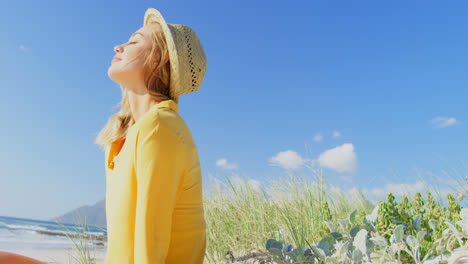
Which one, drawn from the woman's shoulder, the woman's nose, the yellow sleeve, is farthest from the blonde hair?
the yellow sleeve

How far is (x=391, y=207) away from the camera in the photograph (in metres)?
1.76

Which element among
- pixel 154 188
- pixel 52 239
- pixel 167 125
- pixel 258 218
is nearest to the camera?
pixel 154 188

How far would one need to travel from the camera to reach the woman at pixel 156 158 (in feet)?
4.14

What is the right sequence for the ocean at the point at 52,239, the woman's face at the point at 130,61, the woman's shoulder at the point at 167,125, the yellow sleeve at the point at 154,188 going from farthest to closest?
the ocean at the point at 52,239 → the woman's face at the point at 130,61 → the woman's shoulder at the point at 167,125 → the yellow sleeve at the point at 154,188

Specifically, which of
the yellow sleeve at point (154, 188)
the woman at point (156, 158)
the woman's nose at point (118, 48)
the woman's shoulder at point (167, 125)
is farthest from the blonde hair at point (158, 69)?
the yellow sleeve at point (154, 188)

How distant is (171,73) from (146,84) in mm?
149

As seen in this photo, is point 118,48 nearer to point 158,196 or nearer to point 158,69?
point 158,69

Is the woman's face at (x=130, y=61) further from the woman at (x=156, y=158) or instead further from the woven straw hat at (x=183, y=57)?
the woven straw hat at (x=183, y=57)

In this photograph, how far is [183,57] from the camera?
5.79 feet

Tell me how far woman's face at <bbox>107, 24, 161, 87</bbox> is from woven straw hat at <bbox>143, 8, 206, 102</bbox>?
0.14 m

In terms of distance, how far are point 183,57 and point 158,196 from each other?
828mm

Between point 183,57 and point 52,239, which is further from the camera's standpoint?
point 52,239

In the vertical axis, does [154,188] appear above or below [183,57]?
below

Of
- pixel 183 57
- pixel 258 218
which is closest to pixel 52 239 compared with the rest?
pixel 258 218
